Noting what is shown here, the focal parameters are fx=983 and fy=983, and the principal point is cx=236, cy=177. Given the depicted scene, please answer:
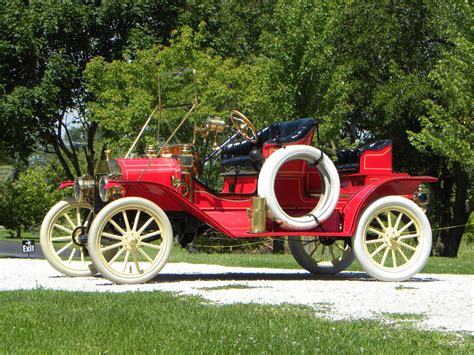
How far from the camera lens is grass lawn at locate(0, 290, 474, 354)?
6.53 m

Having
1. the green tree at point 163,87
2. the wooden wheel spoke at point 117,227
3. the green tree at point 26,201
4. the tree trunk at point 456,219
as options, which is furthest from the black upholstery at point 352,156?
the green tree at point 26,201

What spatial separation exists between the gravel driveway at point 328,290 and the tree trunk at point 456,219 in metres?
19.9

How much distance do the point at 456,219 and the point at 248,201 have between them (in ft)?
74.5

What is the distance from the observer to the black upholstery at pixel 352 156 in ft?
44.2

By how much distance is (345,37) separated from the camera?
111 ft

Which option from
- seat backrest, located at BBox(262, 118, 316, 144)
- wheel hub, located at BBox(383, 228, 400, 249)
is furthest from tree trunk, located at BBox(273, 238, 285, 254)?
wheel hub, located at BBox(383, 228, 400, 249)

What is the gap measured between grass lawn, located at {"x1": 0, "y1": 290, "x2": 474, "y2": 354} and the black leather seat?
423 cm

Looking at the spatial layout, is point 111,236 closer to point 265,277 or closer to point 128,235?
point 128,235

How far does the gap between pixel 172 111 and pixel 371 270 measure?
15.1m

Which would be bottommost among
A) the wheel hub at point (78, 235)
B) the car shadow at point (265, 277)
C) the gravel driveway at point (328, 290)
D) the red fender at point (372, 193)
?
the car shadow at point (265, 277)

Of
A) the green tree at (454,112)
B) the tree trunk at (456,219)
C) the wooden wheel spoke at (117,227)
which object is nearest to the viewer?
the wooden wheel spoke at (117,227)

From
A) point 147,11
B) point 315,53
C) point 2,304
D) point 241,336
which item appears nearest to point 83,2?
point 147,11

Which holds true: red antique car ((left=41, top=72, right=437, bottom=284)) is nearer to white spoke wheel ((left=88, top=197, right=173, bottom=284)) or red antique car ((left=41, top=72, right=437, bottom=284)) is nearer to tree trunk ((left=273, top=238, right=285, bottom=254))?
white spoke wheel ((left=88, top=197, right=173, bottom=284))

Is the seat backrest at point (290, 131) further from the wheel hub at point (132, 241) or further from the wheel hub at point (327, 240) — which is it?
the wheel hub at point (132, 241)
